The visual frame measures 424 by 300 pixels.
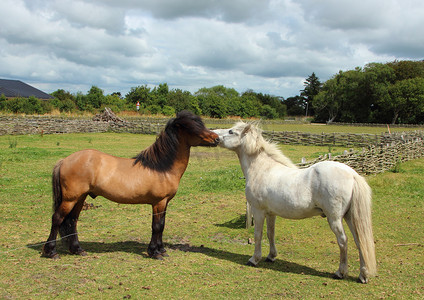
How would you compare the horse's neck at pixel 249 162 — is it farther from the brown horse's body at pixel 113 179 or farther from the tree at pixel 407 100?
the tree at pixel 407 100

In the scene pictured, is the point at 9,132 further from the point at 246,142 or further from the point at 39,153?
the point at 246,142

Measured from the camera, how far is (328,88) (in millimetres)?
68250

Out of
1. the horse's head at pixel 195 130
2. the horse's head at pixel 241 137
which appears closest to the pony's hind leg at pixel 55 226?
the horse's head at pixel 195 130

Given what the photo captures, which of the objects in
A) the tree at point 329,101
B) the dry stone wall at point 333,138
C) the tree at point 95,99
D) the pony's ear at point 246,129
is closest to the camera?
the pony's ear at point 246,129

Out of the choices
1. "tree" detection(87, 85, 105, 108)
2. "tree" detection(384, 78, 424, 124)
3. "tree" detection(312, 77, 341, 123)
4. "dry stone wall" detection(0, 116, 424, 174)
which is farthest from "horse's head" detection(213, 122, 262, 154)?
"tree" detection(312, 77, 341, 123)

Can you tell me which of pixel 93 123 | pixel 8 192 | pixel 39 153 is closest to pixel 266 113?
pixel 93 123

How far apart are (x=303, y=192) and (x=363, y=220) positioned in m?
0.77

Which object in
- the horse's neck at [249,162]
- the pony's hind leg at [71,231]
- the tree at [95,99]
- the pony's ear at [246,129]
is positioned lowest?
the pony's hind leg at [71,231]

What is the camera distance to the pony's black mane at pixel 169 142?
190 inches

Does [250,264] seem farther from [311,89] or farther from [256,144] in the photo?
[311,89]

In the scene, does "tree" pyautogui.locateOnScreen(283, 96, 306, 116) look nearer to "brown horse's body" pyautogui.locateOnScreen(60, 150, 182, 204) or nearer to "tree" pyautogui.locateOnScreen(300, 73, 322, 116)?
"tree" pyautogui.locateOnScreen(300, 73, 322, 116)

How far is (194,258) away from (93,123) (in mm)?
30044

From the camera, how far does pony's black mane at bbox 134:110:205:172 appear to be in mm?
4820

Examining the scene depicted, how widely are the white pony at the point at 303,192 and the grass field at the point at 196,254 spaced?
443 mm
